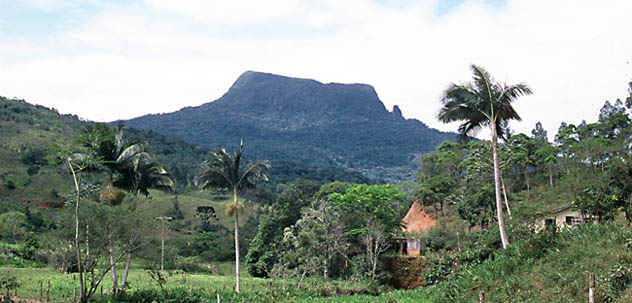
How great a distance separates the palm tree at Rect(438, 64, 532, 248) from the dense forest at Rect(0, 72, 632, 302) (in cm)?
8

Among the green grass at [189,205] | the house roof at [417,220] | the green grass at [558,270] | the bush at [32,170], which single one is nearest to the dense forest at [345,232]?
the green grass at [558,270]

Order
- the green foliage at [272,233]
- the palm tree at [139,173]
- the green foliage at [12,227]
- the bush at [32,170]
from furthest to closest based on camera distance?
the bush at [32,170] < the green foliage at [12,227] < the green foliage at [272,233] < the palm tree at [139,173]

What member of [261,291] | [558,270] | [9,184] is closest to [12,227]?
[9,184]

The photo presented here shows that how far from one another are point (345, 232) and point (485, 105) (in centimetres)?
1283

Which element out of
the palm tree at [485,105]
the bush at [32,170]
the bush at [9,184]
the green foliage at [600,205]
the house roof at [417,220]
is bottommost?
the house roof at [417,220]

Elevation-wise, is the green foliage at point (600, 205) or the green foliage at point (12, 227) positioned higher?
the green foliage at point (600, 205)

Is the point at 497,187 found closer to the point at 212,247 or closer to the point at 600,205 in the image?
the point at 600,205

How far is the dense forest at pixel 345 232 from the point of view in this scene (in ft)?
50.7

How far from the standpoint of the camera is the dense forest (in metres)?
15.4

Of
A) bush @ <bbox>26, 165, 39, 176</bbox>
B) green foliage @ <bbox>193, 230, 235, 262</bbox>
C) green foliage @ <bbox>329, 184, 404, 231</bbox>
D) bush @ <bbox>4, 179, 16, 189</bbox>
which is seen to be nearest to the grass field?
green foliage @ <bbox>329, 184, 404, 231</bbox>

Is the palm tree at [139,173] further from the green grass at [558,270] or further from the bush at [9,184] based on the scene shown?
the bush at [9,184]

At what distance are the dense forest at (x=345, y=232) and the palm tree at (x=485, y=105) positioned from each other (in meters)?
0.08

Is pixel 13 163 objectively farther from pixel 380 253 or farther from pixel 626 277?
pixel 626 277

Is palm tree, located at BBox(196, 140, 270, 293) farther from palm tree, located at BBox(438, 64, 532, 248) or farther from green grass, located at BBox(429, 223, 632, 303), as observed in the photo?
green grass, located at BBox(429, 223, 632, 303)
